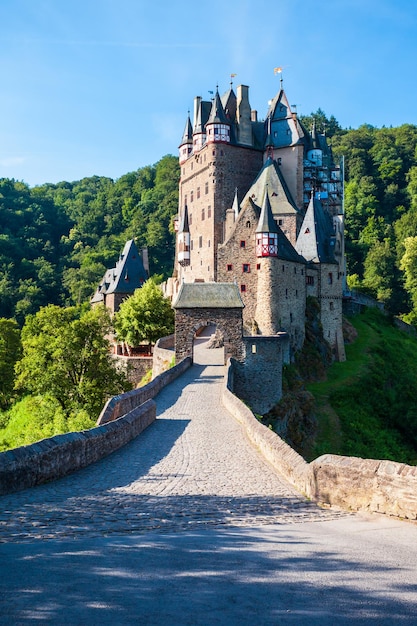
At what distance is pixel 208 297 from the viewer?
31.8 meters

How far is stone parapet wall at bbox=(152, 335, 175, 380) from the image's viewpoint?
34.1 metres

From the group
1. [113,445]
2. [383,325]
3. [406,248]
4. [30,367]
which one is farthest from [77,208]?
[113,445]

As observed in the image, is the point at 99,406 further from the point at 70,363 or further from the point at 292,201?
the point at 292,201

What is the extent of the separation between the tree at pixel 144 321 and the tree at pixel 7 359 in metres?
9.58

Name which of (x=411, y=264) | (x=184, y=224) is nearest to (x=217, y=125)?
(x=184, y=224)

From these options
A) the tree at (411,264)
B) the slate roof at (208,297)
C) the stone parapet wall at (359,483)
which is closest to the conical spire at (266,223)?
the slate roof at (208,297)

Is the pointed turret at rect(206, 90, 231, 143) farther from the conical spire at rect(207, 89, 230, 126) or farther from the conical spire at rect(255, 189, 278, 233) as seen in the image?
the conical spire at rect(255, 189, 278, 233)

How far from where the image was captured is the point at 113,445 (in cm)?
1423

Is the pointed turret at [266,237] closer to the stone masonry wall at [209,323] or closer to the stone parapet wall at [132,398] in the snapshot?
the stone masonry wall at [209,323]

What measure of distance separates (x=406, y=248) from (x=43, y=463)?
75.2m

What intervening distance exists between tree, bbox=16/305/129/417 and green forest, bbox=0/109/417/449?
4.70 m

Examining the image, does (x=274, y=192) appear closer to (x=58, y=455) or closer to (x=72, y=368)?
(x=72, y=368)

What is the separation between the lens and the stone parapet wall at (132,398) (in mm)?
17391

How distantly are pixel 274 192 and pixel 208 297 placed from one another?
912 inches
